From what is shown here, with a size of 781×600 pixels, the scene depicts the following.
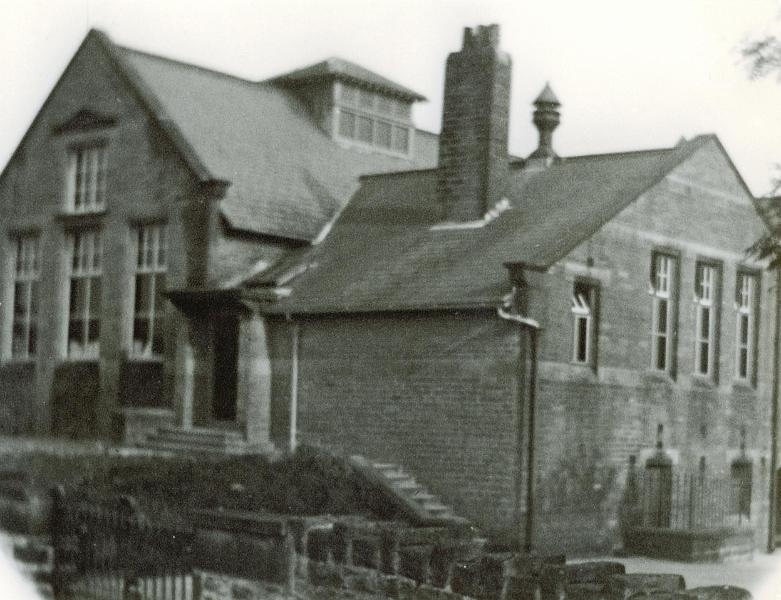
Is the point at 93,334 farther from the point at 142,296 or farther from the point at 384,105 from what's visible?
the point at 384,105

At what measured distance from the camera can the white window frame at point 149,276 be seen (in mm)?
23469

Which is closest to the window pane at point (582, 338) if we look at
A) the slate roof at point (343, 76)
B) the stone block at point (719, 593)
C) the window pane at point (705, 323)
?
the window pane at point (705, 323)

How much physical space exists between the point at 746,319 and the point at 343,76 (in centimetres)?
912

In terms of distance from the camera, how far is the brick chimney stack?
22.5m

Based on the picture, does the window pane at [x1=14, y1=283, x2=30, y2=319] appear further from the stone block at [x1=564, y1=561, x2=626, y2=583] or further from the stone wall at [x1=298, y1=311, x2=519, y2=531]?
the stone block at [x1=564, y1=561, x2=626, y2=583]

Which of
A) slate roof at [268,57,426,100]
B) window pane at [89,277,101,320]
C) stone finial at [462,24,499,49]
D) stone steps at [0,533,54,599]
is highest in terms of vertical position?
slate roof at [268,57,426,100]

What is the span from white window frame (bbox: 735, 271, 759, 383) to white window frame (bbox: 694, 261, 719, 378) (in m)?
0.56

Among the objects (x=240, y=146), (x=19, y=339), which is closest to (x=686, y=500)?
(x=240, y=146)

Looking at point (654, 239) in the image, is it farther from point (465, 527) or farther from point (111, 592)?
point (111, 592)

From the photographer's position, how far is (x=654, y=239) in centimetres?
2203

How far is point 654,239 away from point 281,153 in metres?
7.08

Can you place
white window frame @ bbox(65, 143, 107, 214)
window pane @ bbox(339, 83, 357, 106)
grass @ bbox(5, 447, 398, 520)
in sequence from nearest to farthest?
grass @ bbox(5, 447, 398, 520), white window frame @ bbox(65, 143, 107, 214), window pane @ bbox(339, 83, 357, 106)

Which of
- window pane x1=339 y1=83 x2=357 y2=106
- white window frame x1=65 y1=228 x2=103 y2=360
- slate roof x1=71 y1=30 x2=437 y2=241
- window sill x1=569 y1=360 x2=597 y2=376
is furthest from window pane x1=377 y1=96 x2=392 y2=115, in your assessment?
window sill x1=569 y1=360 x2=597 y2=376

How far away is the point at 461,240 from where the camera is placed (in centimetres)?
2198
